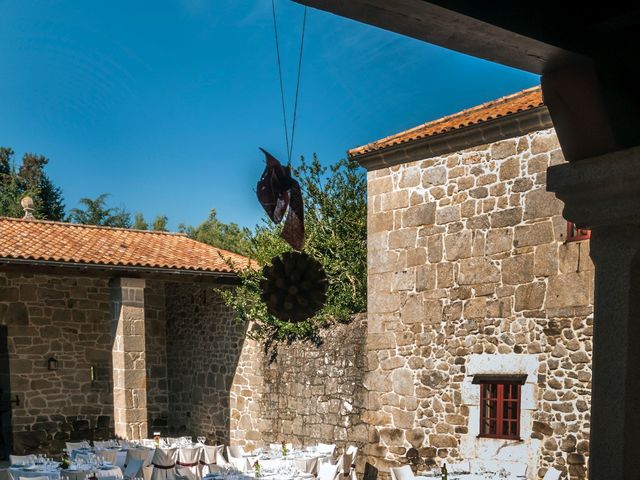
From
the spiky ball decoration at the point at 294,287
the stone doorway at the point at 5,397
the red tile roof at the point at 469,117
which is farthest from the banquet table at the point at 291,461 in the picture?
the stone doorway at the point at 5,397

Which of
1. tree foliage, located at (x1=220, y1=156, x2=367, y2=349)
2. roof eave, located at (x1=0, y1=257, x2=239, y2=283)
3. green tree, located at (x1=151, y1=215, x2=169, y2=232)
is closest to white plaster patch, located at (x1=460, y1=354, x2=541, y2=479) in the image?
tree foliage, located at (x1=220, y1=156, x2=367, y2=349)

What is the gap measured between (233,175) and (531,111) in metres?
48.9

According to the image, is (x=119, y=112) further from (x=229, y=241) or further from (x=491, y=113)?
(x=491, y=113)

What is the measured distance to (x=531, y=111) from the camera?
26.9ft

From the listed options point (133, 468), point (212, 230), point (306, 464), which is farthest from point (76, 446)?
point (212, 230)

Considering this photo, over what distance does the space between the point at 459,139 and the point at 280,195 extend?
5193mm

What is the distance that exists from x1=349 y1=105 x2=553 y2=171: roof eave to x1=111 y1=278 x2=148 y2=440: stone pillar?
4185 mm

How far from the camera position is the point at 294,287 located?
4578 millimetres

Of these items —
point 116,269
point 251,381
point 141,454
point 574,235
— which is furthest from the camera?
point 251,381

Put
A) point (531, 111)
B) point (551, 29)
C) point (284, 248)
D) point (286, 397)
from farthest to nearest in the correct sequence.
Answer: point (284, 248), point (286, 397), point (531, 111), point (551, 29)

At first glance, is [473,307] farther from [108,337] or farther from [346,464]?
[108,337]

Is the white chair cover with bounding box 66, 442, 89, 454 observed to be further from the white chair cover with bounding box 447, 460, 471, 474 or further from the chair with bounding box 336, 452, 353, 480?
the white chair cover with bounding box 447, 460, 471, 474

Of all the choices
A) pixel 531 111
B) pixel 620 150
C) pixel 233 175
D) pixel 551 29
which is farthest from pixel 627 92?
pixel 233 175

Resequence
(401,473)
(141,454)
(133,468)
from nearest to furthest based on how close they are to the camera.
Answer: (401,473), (133,468), (141,454)
